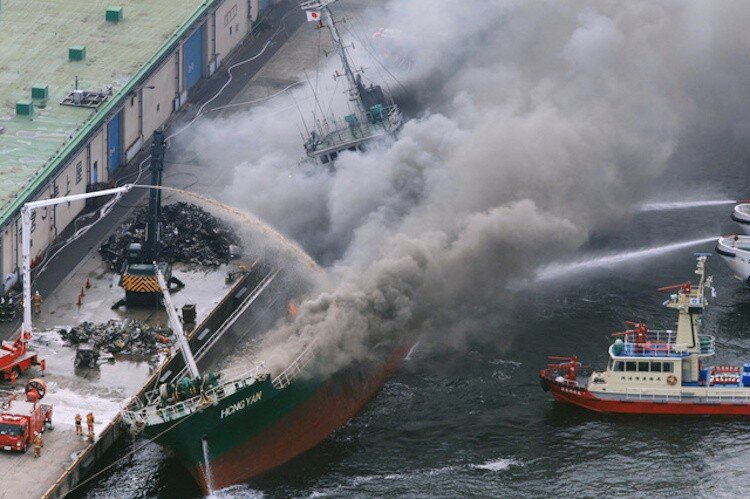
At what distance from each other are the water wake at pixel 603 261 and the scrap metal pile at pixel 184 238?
16.2 meters

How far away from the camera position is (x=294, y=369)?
90.1 metres

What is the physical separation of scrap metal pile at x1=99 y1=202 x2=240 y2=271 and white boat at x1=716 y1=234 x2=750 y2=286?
2513cm

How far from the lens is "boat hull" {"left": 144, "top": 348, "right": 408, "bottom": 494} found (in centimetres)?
8656

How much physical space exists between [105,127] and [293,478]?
99.7ft

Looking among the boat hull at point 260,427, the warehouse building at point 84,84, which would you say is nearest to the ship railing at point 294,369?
the boat hull at point 260,427

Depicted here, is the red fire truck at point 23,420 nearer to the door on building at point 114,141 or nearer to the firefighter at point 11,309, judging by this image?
the firefighter at point 11,309

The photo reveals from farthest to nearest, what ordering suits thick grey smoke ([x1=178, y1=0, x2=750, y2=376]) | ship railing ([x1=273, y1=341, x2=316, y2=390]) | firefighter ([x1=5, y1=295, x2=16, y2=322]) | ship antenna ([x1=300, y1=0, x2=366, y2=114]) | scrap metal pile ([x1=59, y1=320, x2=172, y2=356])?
1. ship antenna ([x1=300, y1=0, x2=366, y2=114])
2. thick grey smoke ([x1=178, y1=0, x2=750, y2=376])
3. firefighter ([x1=5, y1=295, x2=16, y2=322])
4. scrap metal pile ([x1=59, y1=320, x2=172, y2=356])
5. ship railing ([x1=273, y1=341, x2=316, y2=390])

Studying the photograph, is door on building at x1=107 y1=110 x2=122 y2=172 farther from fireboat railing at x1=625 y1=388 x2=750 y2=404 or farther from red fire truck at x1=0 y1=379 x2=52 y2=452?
fireboat railing at x1=625 y1=388 x2=750 y2=404

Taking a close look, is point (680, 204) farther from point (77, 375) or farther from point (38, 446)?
point (38, 446)

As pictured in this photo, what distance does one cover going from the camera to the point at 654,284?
10338cm

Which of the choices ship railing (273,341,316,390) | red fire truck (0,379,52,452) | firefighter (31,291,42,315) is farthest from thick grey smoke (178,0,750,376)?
firefighter (31,291,42,315)

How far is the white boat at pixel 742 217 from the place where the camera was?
108750 millimetres

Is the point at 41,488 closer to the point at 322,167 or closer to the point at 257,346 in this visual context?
the point at 257,346

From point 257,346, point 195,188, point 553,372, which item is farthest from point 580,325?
point 195,188
